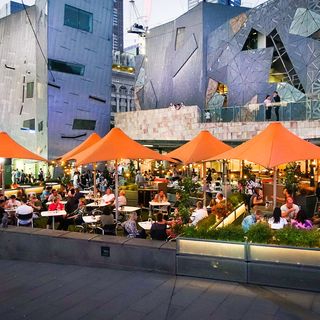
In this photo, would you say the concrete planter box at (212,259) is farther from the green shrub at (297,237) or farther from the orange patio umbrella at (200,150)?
the orange patio umbrella at (200,150)

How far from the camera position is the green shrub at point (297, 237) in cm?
722

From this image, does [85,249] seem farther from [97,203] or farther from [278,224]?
[97,203]

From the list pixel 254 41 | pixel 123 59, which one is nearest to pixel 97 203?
pixel 254 41

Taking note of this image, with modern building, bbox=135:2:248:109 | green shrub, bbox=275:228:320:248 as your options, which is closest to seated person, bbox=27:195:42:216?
green shrub, bbox=275:228:320:248

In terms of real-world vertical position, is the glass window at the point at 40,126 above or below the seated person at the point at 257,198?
above

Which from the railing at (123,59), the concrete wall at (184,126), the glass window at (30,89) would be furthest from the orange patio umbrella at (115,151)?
the railing at (123,59)

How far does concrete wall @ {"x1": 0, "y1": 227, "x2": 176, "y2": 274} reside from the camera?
8156mm

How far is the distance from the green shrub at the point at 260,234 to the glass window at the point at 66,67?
89.1ft

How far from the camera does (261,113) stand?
2205cm

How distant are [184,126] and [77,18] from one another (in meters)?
13.6

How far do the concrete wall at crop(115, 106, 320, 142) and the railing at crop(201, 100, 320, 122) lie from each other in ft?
0.85

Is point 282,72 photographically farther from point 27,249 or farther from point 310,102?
point 27,249

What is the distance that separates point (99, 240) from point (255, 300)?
3.54m

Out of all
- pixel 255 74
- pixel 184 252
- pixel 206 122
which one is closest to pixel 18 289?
pixel 184 252
